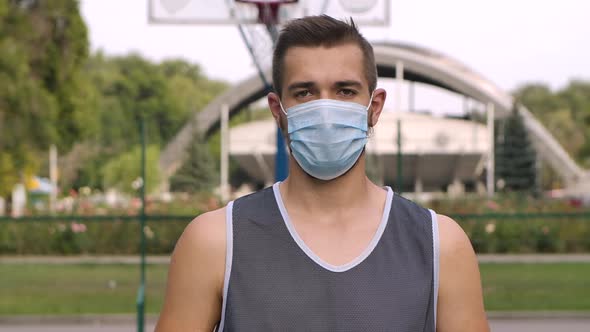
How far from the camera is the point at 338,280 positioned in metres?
2.39

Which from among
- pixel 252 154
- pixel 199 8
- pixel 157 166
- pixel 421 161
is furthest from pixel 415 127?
pixel 199 8

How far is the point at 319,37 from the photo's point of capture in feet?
8.03

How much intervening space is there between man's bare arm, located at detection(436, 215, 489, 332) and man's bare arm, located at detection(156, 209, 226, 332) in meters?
0.54

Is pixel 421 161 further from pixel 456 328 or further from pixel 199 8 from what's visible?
pixel 456 328

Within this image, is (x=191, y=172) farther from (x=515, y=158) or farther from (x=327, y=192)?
(x=515, y=158)

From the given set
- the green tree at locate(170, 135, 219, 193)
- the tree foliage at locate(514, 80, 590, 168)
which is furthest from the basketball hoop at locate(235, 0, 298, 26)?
the tree foliage at locate(514, 80, 590, 168)

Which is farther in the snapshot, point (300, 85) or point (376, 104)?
point (376, 104)

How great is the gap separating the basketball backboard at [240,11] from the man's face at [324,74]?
9.14 meters

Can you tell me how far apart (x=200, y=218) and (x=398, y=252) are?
19.4 inches

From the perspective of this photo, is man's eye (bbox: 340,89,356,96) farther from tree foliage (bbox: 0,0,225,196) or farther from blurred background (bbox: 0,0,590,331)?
tree foliage (bbox: 0,0,225,196)

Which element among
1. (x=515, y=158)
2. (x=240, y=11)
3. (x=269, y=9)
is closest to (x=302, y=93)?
(x=269, y=9)

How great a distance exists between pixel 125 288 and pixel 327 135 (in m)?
16.1

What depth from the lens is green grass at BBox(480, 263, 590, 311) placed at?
51.8 feet

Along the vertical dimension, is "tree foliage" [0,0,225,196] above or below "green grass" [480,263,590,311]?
above
